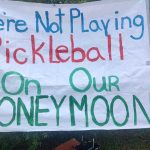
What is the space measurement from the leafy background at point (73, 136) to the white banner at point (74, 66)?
115 cm

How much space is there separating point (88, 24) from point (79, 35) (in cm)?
12

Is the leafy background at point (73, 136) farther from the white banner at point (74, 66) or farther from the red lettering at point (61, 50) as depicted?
the red lettering at point (61, 50)

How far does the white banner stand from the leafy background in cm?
115

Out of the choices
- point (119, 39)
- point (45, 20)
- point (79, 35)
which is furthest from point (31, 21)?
point (119, 39)

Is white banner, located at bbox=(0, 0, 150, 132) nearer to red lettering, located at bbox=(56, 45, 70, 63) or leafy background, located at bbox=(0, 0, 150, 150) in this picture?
red lettering, located at bbox=(56, 45, 70, 63)

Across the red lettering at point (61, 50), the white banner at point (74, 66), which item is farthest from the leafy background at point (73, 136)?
the red lettering at point (61, 50)

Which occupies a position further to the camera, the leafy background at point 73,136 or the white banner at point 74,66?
the leafy background at point 73,136

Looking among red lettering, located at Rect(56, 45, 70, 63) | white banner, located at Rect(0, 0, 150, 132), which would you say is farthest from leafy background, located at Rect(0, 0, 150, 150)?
red lettering, located at Rect(56, 45, 70, 63)

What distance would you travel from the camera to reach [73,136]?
5746 mm

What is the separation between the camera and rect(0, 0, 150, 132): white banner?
13.8 feet

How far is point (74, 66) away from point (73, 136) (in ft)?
5.43

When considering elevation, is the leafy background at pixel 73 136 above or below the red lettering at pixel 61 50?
below

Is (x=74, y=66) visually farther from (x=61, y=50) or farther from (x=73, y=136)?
(x=73, y=136)

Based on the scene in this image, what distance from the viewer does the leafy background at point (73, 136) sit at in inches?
210
